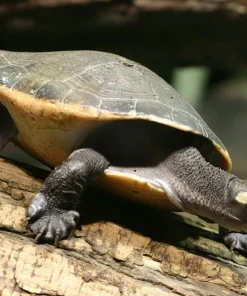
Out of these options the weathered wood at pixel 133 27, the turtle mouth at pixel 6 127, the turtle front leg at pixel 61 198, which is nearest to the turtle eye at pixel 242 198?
the turtle front leg at pixel 61 198

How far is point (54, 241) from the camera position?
1.62m

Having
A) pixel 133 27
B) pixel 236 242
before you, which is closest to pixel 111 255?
pixel 236 242

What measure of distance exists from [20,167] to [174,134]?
0.69 meters

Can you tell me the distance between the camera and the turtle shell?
1727mm

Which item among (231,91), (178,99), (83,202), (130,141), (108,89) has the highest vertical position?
(231,91)

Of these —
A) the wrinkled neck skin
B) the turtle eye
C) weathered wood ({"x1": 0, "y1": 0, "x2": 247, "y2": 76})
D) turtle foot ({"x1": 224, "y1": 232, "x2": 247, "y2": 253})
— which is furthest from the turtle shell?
weathered wood ({"x1": 0, "y1": 0, "x2": 247, "y2": 76})

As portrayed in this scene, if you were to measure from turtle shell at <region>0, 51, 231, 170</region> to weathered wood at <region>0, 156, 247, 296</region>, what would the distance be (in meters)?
0.22

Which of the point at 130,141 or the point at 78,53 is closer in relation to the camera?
the point at 130,141

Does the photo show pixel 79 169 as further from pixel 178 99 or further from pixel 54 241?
pixel 178 99

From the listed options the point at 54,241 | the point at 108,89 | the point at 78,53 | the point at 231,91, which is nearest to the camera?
the point at 54,241

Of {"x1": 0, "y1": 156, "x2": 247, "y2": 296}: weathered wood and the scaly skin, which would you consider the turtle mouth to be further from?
the scaly skin

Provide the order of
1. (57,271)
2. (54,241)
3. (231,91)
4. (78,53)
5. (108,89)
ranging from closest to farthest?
(57,271) → (54,241) → (108,89) → (78,53) → (231,91)

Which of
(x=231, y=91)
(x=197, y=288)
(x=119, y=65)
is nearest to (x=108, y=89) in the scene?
(x=119, y=65)

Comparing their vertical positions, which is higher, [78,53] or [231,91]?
[231,91]
